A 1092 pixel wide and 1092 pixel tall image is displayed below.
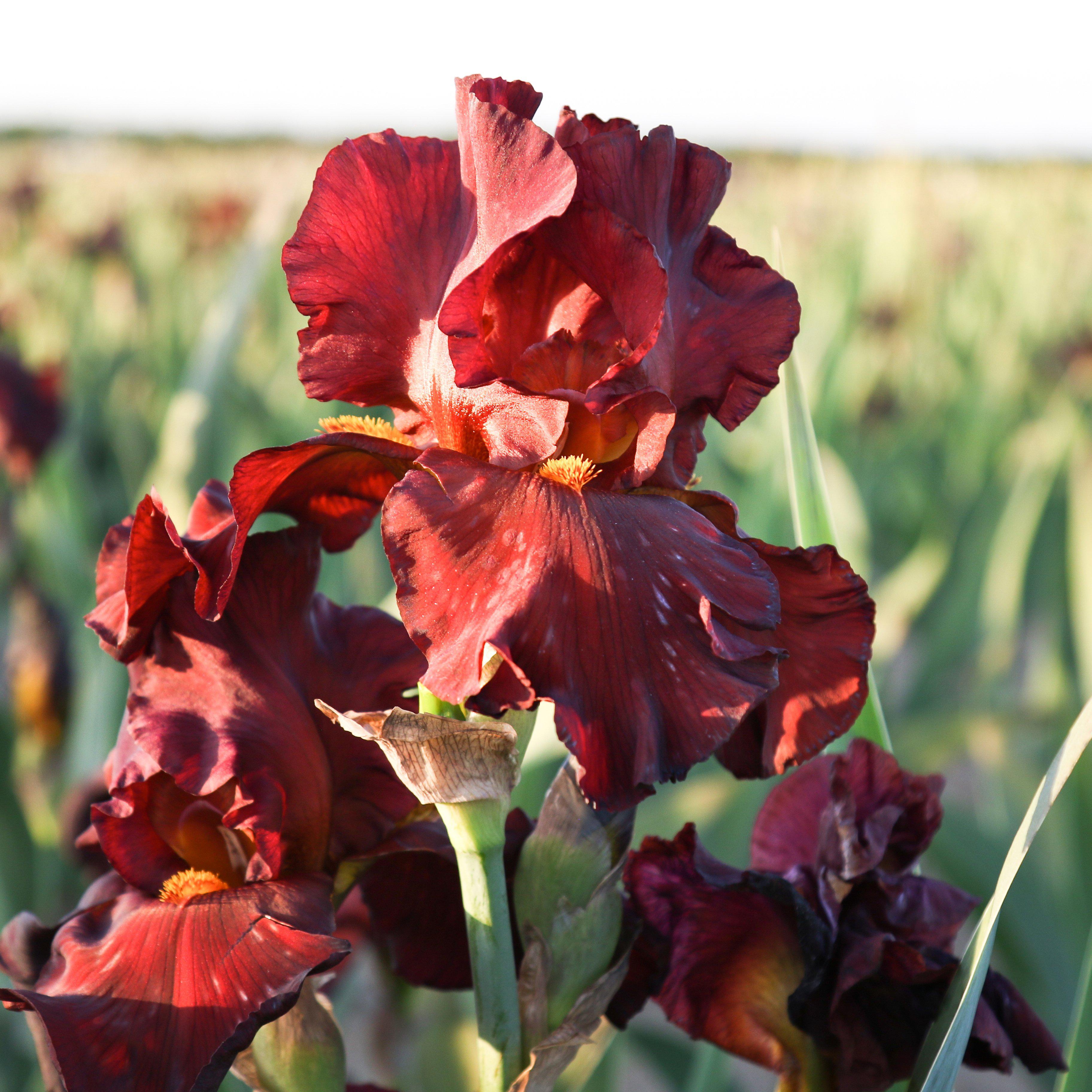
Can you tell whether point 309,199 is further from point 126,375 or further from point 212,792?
point 126,375

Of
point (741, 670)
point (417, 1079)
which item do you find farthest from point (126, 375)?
point (741, 670)

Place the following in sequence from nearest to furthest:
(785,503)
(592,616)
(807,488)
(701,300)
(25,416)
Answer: (592,616) → (701,300) → (807,488) → (785,503) → (25,416)

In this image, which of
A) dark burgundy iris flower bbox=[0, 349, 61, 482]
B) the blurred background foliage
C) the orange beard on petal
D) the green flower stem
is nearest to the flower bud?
the green flower stem

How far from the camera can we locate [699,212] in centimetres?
44

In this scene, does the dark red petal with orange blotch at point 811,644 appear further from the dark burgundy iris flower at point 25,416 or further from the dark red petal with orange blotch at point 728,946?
the dark burgundy iris flower at point 25,416

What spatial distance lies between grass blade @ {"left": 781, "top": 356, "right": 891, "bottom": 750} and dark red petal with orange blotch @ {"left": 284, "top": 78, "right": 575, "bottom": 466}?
0.21m

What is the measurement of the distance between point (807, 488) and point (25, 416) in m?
1.47

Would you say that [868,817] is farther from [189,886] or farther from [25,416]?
[25,416]

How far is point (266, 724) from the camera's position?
1.49ft

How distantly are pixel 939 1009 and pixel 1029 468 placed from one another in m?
1.53

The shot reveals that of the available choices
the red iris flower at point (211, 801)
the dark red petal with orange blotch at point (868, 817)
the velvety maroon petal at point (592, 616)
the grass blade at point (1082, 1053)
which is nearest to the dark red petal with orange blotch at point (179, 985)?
the red iris flower at point (211, 801)

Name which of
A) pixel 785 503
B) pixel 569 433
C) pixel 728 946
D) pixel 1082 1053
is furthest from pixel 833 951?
pixel 785 503

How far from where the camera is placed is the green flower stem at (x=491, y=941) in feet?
1.35

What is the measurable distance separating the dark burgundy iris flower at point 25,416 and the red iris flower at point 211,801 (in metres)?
1.35
